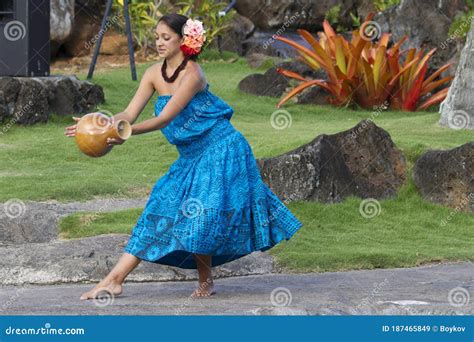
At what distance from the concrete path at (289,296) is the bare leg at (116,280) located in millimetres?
54

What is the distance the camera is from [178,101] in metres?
6.14

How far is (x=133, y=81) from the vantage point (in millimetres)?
15289

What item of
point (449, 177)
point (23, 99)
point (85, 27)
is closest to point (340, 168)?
point (449, 177)

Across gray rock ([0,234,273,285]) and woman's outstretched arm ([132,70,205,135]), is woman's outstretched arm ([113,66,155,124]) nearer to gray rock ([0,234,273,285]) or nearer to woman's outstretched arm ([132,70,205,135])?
woman's outstretched arm ([132,70,205,135])

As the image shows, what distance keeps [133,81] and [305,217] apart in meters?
6.96

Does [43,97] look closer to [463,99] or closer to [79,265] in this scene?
[463,99]

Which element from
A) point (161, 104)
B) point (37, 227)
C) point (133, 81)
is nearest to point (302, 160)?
point (37, 227)

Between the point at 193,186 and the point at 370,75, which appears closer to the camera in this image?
the point at 193,186

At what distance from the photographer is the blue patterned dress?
6105 mm

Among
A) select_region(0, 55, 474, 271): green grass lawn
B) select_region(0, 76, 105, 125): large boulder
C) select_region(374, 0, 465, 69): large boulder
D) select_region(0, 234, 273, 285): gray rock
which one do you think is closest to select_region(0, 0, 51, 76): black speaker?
select_region(0, 76, 105, 125): large boulder

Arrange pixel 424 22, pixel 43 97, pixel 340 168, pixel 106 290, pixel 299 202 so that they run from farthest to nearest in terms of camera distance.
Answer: pixel 424 22 < pixel 43 97 < pixel 340 168 < pixel 299 202 < pixel 106 290

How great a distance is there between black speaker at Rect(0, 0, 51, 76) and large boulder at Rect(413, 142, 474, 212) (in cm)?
488

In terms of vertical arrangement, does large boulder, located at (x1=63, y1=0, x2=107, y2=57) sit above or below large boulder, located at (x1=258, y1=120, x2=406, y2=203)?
below

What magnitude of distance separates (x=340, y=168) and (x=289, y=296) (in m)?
2.94
